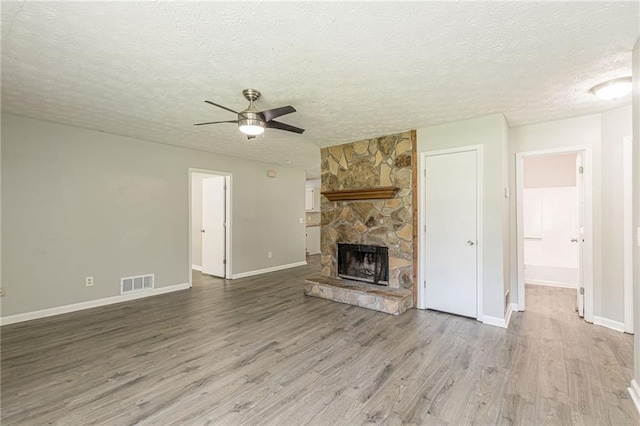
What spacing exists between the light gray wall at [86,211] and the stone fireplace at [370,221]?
218 cm

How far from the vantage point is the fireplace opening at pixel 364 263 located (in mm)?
4281

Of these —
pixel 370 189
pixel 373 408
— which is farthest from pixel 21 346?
pixel 370 189

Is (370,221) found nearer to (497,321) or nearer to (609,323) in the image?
(497,321)

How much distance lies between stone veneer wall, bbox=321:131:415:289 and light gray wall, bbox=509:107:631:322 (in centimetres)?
198

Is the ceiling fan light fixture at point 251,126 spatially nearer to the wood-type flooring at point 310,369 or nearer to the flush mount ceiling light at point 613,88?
the wood-type flooring at point 310,369

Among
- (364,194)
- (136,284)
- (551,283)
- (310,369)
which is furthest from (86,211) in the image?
(551,283)

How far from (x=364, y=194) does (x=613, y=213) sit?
2927 mm

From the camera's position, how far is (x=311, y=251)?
30.0 ft

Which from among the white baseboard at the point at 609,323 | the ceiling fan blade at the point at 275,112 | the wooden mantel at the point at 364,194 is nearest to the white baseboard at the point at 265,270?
the wooden mantel at the point at 364,194

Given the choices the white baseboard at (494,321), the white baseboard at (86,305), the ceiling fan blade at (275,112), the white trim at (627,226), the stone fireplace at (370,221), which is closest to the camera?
the ceiling fan blade at (275,112)

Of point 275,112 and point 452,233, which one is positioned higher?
point 275,112

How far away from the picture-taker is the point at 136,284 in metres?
4.39

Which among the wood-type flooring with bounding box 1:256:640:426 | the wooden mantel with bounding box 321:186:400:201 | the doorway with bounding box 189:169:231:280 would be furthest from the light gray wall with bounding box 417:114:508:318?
the doorway with bounding box 189:169:231:280

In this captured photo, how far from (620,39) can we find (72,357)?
5.09 m
